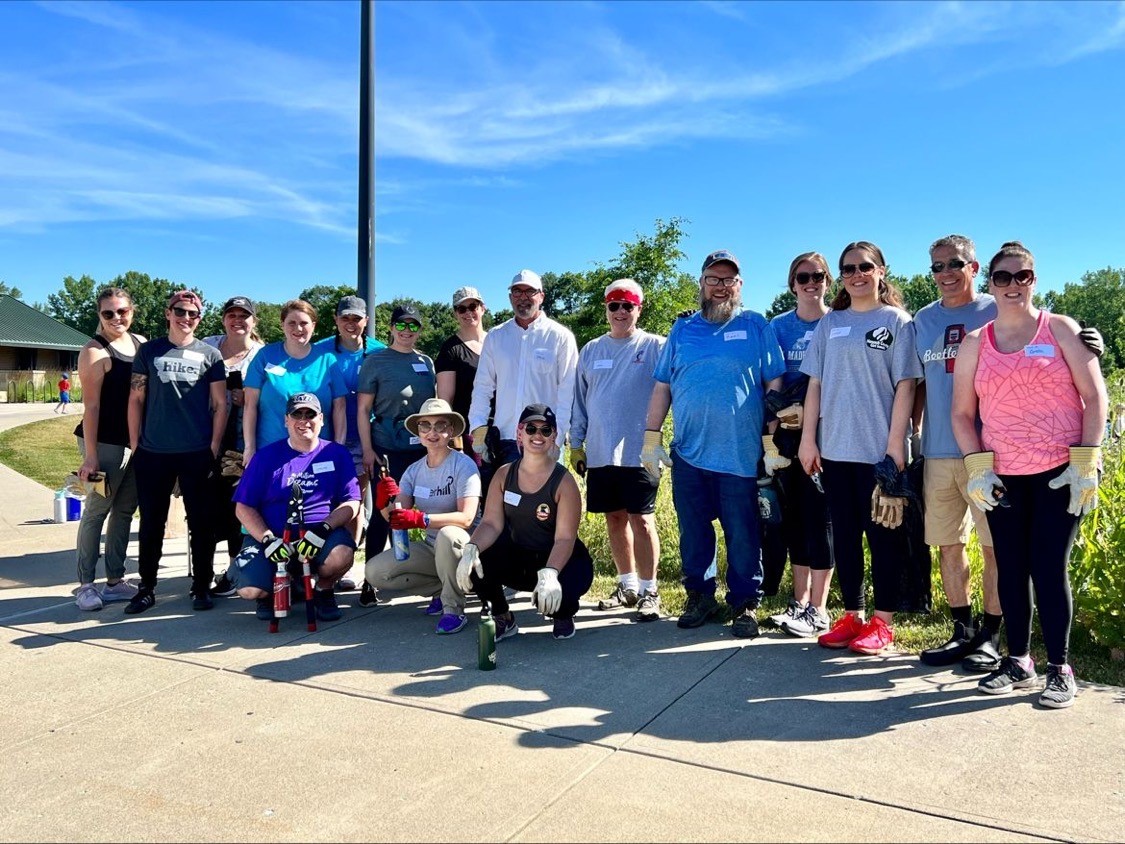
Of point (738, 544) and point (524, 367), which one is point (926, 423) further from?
point (524, 367)

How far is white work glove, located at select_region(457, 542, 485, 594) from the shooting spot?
4.54 meters

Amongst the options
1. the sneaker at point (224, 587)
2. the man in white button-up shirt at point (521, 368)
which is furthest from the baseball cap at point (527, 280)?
the sneaker at point (224, 587)

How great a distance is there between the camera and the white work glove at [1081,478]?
11.4 ft

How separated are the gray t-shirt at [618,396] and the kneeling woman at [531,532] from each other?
0.44 metres

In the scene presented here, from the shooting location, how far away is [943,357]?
4.08 meters

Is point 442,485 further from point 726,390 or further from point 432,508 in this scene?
point 726,390

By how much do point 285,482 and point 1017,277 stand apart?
414 centimetres

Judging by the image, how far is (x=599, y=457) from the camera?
204 inches

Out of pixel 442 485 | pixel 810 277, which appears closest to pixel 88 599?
pixel 442 485

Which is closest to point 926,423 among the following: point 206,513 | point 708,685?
point 708,685

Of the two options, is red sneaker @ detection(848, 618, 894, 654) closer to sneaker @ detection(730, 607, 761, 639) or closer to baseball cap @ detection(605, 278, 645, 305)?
sneaker @ detection(730, 607, 761, 639)

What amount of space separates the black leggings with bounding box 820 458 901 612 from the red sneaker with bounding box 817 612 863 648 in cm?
5

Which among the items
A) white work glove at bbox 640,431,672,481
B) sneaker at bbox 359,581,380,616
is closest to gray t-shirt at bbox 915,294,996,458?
white work glove at bbox 640,431,672,481

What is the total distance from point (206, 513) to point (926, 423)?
14.4 ft
